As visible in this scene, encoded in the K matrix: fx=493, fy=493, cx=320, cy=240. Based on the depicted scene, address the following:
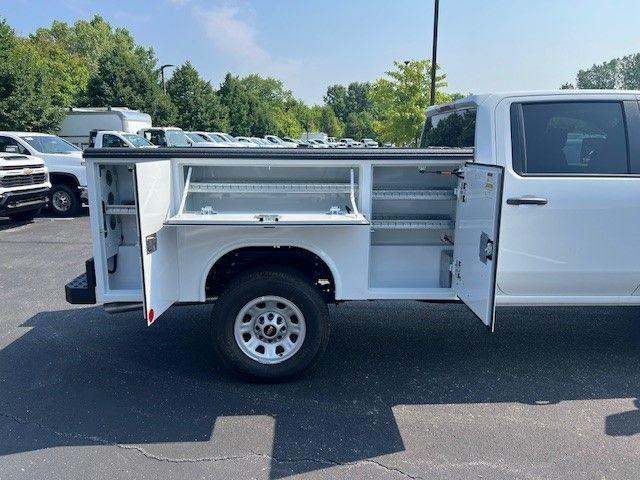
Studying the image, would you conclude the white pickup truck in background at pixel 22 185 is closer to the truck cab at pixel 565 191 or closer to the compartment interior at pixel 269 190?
the compartment interior at pixel 269 190

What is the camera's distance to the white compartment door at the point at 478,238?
3176mm

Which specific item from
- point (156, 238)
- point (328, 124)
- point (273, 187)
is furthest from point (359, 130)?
point (156, 238)

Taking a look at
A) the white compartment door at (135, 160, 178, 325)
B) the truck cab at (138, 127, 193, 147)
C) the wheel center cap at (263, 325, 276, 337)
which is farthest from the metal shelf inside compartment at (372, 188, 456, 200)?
the truck cab at (138, 127, 193, 147)

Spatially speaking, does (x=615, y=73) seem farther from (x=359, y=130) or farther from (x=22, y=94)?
(x=22, y=94)

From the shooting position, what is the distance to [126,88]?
104 feet

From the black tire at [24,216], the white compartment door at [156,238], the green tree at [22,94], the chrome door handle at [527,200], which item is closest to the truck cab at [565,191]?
the chrome door handle at [527,200]

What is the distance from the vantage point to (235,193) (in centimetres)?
395

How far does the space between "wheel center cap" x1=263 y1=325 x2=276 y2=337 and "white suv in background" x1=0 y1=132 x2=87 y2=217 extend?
994 cm

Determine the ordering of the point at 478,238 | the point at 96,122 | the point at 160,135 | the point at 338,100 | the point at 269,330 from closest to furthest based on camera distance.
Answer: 1. the point at 478,238
2. the point at 269,330
3. the point at 160,135
4. the point at 96,122
5. the point at 338,100

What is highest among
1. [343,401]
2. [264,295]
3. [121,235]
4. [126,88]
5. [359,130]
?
[126,88]

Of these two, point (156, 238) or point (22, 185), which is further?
point (22, 185)

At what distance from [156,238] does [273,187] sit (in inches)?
40.1

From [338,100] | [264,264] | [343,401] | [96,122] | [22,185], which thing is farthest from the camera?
[338,100]

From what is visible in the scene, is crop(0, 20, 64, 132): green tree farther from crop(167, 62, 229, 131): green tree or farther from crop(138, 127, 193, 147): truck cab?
crop(167, 62, 229, 131): green tree
